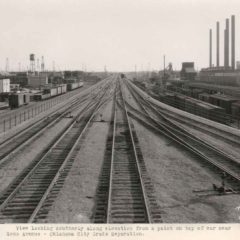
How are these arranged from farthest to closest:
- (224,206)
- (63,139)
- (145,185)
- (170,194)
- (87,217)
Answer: (63,139), (145,185), (170,194), (224,206), (87,217)

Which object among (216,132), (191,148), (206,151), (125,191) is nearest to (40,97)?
(216,132)

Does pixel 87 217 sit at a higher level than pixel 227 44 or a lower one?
lower

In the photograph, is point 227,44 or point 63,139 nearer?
point 63,139

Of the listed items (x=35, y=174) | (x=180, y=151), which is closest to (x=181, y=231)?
(x=35, y=174)

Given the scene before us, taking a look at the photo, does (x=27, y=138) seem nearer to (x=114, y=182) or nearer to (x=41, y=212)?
(x=114, y=182)

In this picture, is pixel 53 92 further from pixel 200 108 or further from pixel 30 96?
pixel 200 108

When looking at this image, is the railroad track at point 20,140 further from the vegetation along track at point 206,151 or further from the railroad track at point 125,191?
the vegetation along track at point 206,151
